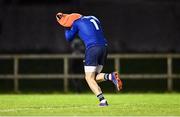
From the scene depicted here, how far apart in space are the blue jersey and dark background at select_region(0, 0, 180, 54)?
19454mm

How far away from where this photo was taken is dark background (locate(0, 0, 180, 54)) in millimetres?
37156

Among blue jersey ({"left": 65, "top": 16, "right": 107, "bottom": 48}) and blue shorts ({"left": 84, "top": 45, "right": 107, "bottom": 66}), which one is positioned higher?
blue jersey ({"left": 65, "top": 16, "right": 107, "bottom": 48})

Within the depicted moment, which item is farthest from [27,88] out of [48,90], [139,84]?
[139,84]

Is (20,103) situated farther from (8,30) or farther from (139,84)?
(8,30)

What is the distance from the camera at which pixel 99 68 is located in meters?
17.6

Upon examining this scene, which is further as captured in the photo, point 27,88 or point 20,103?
point 27,88

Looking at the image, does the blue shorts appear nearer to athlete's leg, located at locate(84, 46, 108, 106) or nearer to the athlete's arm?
athlete's leg, located at locate(84, 46, 108, 106)

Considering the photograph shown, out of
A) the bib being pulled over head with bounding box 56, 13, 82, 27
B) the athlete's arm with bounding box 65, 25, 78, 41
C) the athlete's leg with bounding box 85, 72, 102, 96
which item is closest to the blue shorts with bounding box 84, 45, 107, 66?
the athlete's leg with bounding box 85, 72, 102, 96

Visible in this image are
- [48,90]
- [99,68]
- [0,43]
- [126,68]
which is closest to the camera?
[99,68]

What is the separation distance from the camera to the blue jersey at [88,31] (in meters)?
17.2

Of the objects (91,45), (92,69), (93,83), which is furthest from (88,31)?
(93,83)

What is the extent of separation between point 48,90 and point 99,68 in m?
9.67

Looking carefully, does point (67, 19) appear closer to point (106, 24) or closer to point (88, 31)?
point (88, 31)

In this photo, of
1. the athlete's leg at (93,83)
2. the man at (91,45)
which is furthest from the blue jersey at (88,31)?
the athlete's leg at (93,83)
